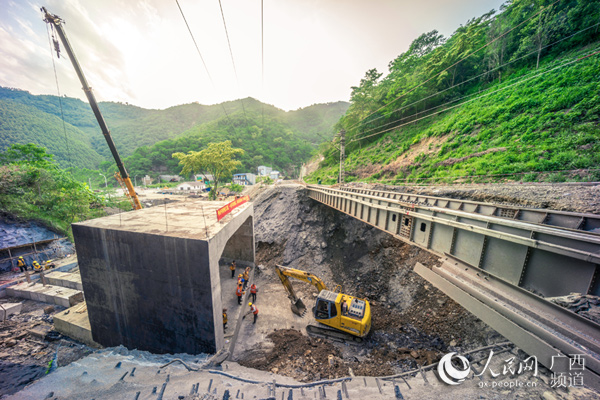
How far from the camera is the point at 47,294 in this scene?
44.7 ft

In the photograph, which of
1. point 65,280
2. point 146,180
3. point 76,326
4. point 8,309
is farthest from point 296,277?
point 146,180

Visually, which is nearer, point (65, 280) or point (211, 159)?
point (65, 280)

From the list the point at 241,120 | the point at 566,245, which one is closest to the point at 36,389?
the point at 566,245

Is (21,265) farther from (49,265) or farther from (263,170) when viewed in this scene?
(263,170)

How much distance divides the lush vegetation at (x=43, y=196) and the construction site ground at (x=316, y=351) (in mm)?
13003

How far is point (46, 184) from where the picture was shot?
2294 cm

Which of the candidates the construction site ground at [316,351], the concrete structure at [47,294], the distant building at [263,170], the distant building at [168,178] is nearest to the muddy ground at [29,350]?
the construction site ground at [316,351]

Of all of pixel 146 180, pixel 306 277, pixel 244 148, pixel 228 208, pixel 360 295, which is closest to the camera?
pixel 228 208

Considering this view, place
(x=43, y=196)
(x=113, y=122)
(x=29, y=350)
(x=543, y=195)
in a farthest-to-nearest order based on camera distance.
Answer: (x=113, y=122)
(x=43, y=196)
(x=29, y=350)
(x=543, y=195)

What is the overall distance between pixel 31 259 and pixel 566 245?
35.7 m

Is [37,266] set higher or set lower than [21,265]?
lower

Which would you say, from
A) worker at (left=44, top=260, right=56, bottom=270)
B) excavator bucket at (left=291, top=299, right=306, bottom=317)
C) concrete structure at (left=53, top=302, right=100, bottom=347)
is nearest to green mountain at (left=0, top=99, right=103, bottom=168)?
worker at (left=44, top=260, right=56, bottom=270)

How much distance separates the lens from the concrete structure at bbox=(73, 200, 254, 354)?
7605 mm

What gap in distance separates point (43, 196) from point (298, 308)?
105ft
